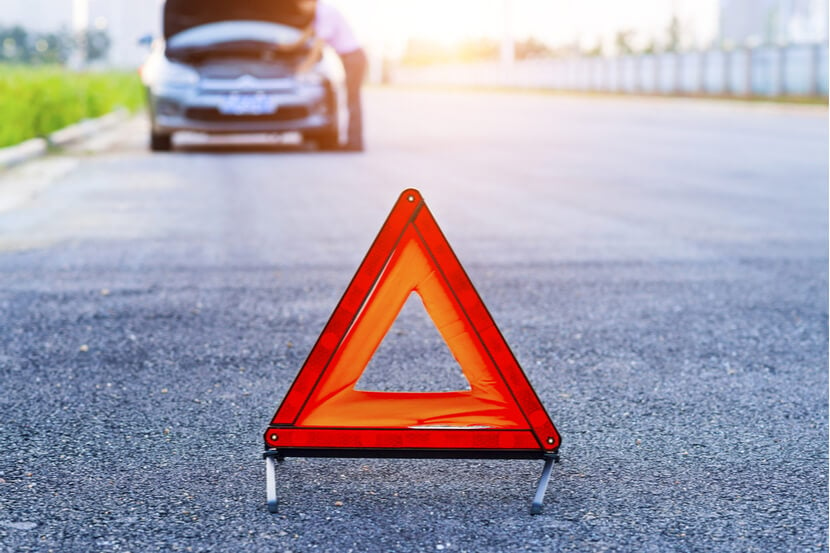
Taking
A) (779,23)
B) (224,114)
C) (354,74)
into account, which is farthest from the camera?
(779,23)

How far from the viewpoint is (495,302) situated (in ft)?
20.1

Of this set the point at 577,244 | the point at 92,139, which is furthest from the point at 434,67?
the point at 577,244

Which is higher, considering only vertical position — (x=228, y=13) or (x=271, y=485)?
(x=228, y=13)

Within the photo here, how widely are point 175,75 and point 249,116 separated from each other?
0.97 metres

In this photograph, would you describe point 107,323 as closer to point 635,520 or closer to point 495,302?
point 495,302

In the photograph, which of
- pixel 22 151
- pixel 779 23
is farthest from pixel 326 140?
pixel 779 23

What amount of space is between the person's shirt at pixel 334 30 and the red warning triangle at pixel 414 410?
39.8 ft

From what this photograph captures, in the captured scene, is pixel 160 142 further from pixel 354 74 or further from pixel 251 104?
pixel 354 74

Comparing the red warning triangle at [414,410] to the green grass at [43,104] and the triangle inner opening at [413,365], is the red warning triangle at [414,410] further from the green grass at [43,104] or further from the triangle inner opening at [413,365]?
the green grass at [43,104]

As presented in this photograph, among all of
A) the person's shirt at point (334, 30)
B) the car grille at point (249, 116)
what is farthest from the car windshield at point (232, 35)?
the car grille at point (249, 116)

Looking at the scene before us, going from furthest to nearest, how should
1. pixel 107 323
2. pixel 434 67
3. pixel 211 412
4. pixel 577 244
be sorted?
pixel 434 67 < pixel 577 244 < pixel 107 323 < pixel 211 412

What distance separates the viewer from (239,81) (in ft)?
48.0

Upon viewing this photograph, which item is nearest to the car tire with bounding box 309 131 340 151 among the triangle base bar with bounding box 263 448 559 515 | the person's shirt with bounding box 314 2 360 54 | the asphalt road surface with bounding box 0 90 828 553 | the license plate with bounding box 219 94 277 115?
the person's shirt with bounding box 314 2 360 54

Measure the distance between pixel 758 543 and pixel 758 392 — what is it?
60.7 inches
